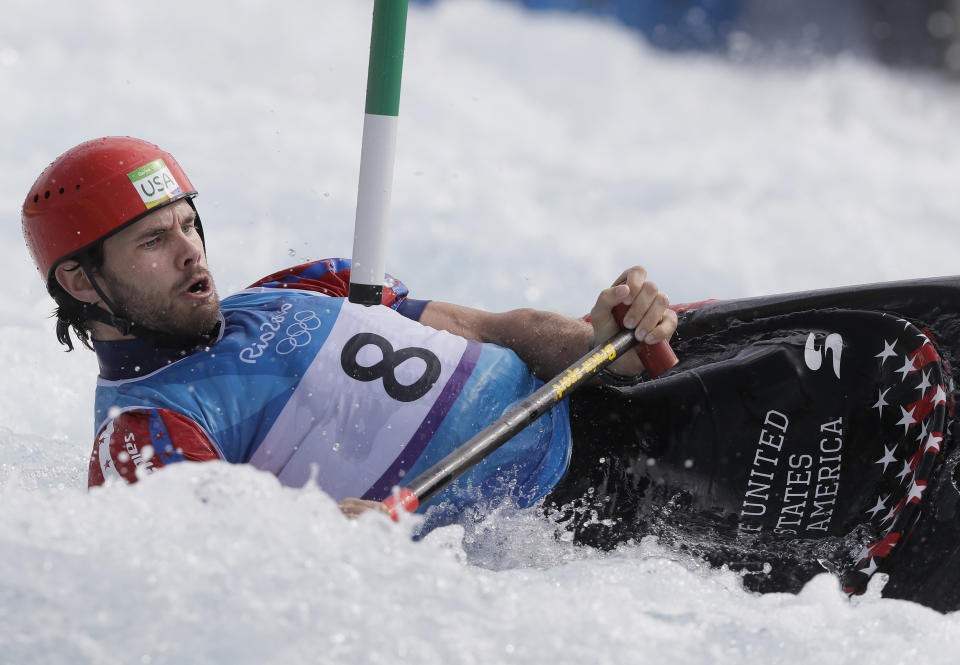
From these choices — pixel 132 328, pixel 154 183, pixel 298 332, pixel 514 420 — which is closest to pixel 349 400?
pixel 298 332

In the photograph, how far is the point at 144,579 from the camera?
4.24 feet

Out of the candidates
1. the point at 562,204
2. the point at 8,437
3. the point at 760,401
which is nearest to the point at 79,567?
the point at 760,401

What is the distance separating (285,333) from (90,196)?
44 centimetres

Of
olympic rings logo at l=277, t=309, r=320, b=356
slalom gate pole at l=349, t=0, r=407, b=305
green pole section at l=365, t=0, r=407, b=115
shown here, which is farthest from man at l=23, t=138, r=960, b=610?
green pole section at l=365, t=0, r=407, b=115

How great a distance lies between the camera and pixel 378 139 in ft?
5.65

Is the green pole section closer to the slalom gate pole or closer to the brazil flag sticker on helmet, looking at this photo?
the slalom gate pole

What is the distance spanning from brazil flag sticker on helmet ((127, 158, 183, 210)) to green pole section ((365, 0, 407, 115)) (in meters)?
0.45

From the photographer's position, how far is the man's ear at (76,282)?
6.15 feet

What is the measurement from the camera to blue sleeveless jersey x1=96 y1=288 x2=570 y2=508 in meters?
1.75

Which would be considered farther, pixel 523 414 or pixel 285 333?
pixel 285 333

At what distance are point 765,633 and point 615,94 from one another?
6.35m

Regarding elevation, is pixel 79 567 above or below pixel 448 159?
below

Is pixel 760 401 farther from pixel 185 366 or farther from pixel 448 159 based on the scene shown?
pixel 448 159

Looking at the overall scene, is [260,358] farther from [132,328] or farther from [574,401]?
[574,401]
